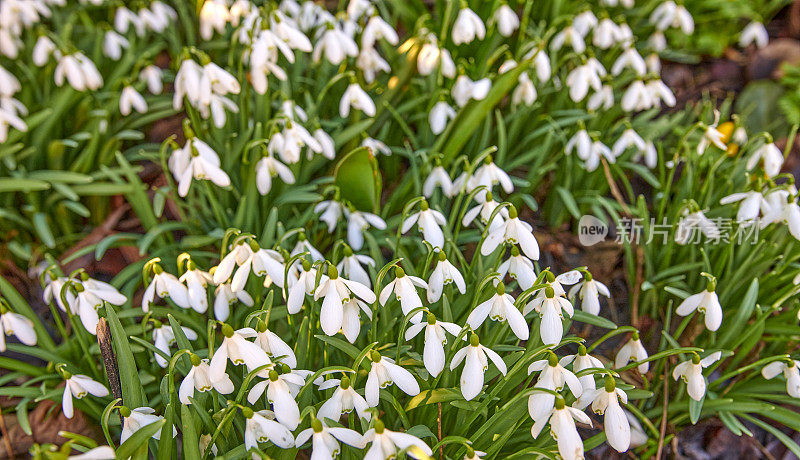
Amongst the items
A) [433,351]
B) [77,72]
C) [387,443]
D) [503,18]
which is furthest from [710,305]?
[77,72]

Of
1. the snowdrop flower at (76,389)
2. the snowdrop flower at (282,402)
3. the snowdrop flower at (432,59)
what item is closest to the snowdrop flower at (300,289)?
the snowdrop flower at (282,402)

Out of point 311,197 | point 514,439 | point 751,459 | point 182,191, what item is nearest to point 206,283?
point 182,191

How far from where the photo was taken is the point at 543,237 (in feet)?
7.80

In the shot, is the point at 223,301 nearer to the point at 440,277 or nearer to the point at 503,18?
the point at 440,277

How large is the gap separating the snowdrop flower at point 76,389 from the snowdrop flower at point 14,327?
0.80ft

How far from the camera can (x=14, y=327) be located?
173 centimetres

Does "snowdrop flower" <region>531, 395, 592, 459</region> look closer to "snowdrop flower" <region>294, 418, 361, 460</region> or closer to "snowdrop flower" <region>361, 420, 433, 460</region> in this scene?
"snowdrop flower" <region>361, 420, 433, 460</region>

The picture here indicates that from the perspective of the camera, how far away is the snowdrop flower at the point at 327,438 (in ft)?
4.24

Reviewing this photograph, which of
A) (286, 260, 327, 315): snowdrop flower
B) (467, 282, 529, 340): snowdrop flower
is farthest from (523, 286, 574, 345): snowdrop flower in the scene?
(286, 260, 327, 315): snowdrop flower

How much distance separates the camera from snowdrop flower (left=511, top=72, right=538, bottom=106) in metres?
2.35

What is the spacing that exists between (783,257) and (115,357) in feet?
6.26

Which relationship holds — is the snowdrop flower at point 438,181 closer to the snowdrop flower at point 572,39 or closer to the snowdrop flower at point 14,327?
the snowdrop flower at point 572,39

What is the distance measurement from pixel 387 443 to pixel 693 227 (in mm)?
1229

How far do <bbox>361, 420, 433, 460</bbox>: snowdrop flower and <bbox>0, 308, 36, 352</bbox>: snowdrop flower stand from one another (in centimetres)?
103
